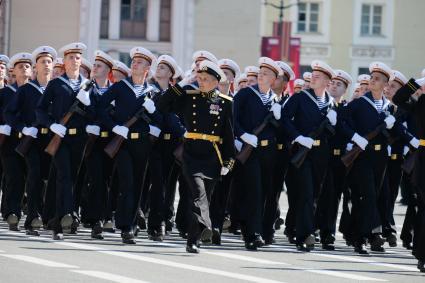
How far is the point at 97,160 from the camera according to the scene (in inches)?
798

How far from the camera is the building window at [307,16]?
240ft

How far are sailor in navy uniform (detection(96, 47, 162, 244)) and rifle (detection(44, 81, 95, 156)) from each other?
0.26 meters

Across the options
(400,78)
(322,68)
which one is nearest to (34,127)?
(322,68)

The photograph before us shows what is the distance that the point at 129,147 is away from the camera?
19156 mm

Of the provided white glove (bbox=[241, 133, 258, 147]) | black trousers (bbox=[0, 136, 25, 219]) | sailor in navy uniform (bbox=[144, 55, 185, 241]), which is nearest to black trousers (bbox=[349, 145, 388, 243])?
white glove (bbox=[241, 133, 258, 147])

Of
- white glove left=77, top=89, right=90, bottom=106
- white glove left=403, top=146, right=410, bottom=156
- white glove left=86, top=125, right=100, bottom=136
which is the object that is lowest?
white glove left=403, top=146, right=410, bottom=156

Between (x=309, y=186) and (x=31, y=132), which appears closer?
(x=309, y=186)

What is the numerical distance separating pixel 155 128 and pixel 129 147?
3.29 feet

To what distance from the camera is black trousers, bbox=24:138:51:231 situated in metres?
19.6

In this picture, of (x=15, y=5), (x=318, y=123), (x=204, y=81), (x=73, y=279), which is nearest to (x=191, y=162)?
(x=204, y=81)

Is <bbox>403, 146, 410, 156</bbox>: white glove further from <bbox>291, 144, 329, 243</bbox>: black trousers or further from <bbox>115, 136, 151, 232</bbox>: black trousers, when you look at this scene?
<bbox>115, 136, 151, 232</bbox>: black trousers

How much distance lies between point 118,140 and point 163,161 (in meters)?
1.93

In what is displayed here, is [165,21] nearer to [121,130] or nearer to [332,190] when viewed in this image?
[332,190]

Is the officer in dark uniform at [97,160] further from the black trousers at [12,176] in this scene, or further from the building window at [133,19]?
the building window at [133,19]
